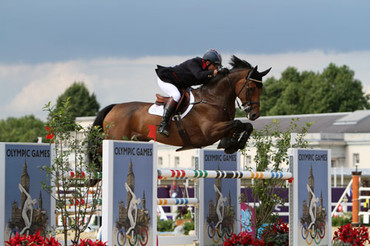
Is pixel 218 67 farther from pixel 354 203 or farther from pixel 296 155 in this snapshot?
pixel 354 203

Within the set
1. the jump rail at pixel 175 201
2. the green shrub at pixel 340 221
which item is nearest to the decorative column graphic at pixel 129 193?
the jump rail at pixel 175 201

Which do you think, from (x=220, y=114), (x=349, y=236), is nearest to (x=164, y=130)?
(x=220, y=114)

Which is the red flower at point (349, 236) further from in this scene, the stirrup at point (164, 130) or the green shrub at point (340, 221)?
the green shrub at point (340, 221)

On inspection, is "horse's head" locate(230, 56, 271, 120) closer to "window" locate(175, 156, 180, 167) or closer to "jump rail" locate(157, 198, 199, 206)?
"jump rail" locate(157, 198, 199, 206)

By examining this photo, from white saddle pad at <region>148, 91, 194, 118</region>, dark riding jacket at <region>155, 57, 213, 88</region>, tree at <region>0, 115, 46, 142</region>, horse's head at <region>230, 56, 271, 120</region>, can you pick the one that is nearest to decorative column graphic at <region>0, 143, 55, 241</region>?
white saddle pad at <region>148, 91, 194, 118</region>

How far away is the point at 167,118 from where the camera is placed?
7.66 meters

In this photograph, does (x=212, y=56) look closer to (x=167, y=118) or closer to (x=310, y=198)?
(x=167, y=118)

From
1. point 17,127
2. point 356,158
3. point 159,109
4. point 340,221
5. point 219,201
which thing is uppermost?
point 17,127

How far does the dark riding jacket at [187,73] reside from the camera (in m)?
7.65

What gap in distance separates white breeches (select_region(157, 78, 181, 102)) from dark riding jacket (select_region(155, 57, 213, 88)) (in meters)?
0.04

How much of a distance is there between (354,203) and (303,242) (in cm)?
831

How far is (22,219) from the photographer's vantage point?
248 inches

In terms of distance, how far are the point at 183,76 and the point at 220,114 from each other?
54 centimetres

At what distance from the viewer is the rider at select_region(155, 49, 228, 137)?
301 inches
